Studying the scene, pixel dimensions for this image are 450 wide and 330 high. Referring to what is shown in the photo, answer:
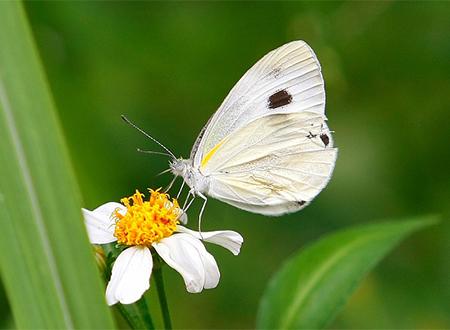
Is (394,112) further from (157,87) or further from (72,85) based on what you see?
(72,85)

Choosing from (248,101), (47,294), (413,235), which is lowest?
(413,235)

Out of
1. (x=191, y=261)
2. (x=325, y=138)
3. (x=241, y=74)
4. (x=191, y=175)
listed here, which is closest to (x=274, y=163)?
(x=325, y=138)

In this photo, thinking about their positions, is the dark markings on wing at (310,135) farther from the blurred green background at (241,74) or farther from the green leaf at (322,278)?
the blurred green background at (241,74)

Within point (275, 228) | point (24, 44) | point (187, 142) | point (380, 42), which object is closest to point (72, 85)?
point (187, 142)

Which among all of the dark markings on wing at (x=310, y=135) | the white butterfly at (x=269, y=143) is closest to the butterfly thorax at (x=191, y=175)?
the white butterfly at (x=269, y=143)

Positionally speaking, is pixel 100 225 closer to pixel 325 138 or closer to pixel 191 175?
pixel 191 175

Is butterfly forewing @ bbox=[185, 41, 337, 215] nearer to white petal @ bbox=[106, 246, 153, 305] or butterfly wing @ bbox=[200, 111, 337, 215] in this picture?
butterfly wing @ bbox=[200, 111, 337, 215]

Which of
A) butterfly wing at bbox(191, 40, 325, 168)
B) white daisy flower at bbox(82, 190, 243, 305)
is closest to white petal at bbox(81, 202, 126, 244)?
white daisy flower at bbox(82, 190, 243, 305)
